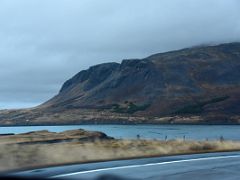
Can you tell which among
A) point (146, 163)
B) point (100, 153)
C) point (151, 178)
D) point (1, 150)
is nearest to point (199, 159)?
point (146, 163)

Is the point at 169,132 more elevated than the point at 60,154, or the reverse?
the point at 60,154

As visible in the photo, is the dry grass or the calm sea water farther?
the calm sea water

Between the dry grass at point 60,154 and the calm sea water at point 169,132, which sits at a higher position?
the dry grass at point 60,154

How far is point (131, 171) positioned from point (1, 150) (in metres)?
5.84

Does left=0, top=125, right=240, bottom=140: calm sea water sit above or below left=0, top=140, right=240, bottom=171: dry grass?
below

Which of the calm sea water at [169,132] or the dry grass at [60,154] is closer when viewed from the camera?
the dry grass at [60,154]

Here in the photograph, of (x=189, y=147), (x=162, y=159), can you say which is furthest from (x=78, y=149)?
(x=189, y=147)

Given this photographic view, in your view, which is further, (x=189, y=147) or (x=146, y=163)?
(x=189, y=147)

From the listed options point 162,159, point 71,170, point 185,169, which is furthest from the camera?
point 162,159

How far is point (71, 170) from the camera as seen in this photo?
13227 mm

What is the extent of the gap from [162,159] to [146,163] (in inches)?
70.4

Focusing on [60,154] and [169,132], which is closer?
[60,154]

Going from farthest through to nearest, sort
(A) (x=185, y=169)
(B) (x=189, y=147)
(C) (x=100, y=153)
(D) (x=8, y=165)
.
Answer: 1. (B) (x=189, y=147)
2. (C) (x=100, y=153)
3. (D) (x=8, y=165)
4. (A) (x=185, y=169)

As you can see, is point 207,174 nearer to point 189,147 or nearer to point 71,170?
point 71,170
